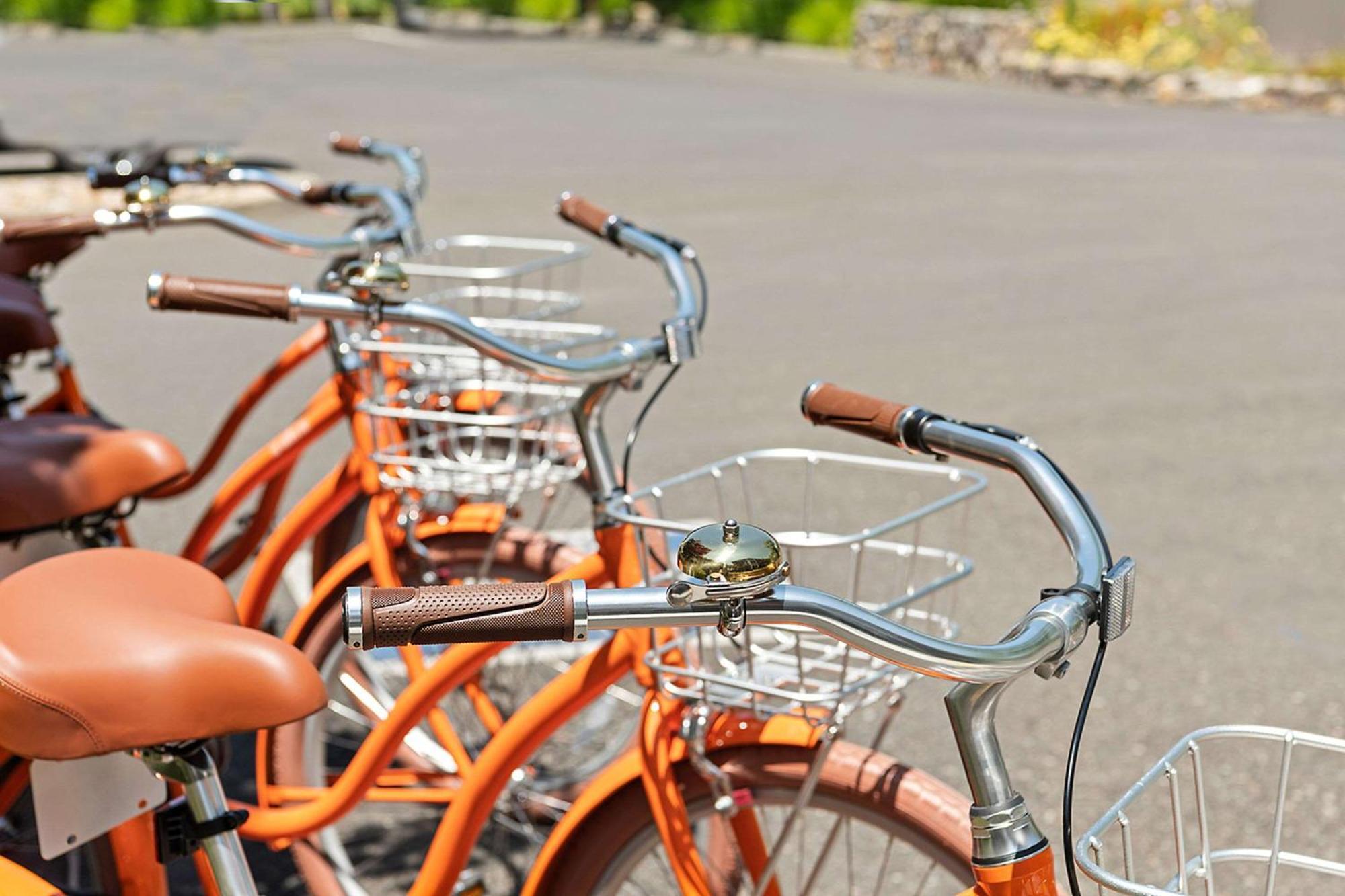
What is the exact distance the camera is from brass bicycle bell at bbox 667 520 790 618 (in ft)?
4.03

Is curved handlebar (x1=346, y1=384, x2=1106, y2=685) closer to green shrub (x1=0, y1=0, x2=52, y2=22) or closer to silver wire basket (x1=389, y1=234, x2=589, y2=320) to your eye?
silver wire basket (x1=389, y1=234, x2=589, y2=320)

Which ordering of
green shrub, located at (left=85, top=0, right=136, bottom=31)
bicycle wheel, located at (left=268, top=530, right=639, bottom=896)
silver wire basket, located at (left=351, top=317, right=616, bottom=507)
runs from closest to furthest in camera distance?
silver wire basket, located at (left=351, top=317, right=616, bottom=507) < bicycle wheel, located at (left=268, top=530, right=639, bottom=896) < green shrub, located at (left=85, top=0, right=136, bottom=31)

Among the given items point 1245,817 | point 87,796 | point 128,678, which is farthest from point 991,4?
point 128,678

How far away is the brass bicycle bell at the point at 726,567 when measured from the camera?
123 centimetres

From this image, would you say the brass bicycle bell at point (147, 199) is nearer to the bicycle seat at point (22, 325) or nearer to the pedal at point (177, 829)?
the bicycle seat at point (22, 325)

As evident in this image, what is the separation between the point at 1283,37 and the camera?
2025cm

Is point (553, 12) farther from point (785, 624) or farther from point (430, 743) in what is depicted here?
point (785, 624)

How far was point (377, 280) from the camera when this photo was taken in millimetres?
2262

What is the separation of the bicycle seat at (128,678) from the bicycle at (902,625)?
499 mm

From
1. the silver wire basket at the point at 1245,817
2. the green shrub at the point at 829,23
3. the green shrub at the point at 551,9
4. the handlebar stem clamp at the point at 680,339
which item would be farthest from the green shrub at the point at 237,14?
the handlebar stem clamp at the point at 680,339

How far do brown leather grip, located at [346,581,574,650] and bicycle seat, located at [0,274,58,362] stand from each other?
2.27 metres

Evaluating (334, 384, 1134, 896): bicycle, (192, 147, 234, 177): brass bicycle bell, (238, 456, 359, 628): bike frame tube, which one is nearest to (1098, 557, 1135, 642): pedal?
(334, 384, 1134, 896): bicycle

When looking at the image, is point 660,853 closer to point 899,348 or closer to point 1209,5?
point 899,348

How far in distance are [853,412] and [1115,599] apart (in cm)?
50
